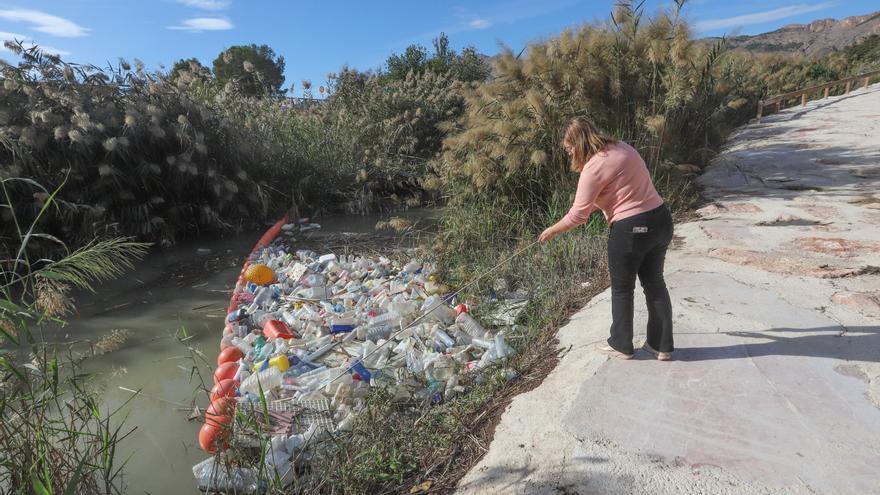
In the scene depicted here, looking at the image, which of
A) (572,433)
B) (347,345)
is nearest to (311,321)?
(347,345)

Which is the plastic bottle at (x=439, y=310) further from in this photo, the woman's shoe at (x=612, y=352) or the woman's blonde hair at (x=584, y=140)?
the woman's blonde hair at (x=584, y=140)

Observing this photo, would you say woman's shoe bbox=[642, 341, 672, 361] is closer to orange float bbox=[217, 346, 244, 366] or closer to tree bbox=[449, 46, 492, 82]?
orange float bbox=[217, 346, 244, 366]

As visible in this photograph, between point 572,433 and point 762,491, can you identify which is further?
point 572,433

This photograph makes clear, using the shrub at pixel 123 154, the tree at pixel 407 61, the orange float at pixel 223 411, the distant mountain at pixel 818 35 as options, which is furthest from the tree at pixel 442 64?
the distant mountain at pixel 818 35

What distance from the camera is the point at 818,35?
51969 millimetres

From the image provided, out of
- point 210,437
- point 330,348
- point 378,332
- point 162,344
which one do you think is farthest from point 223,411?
point 162,344

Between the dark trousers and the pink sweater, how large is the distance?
6 centimetres

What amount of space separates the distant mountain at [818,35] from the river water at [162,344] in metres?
46.2

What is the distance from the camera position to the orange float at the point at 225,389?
3.62 m

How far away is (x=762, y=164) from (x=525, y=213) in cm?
477

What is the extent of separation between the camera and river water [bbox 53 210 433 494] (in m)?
3.31

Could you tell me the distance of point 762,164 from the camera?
8.34 meters

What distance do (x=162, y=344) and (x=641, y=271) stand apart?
4.27m

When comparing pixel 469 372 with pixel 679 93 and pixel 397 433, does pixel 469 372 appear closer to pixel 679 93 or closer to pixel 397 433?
pixel 397 433
